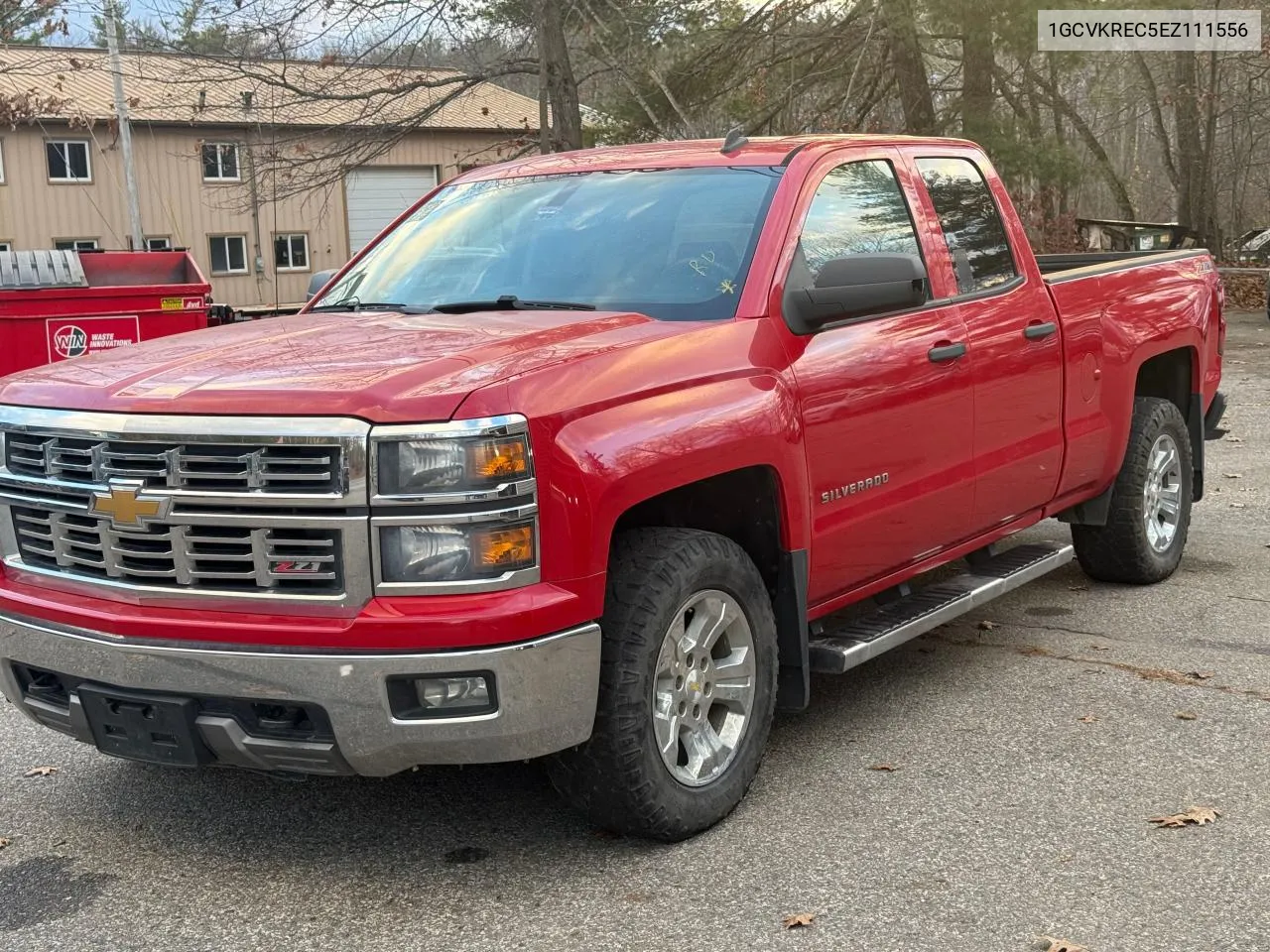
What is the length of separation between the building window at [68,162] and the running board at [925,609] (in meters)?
39.9

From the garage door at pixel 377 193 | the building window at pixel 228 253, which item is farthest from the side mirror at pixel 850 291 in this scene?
the garage door at pixel 377 193

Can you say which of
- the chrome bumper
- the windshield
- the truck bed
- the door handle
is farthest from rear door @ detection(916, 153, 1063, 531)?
the chrome bumper

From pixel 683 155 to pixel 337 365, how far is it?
6.14 ft

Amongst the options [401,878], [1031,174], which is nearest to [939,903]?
[401,878]

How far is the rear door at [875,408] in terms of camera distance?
4.51 meters

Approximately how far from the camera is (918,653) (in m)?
5.98

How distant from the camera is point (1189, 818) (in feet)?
13.5

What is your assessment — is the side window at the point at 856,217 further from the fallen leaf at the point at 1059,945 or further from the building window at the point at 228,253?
the building window at the point at 228,253

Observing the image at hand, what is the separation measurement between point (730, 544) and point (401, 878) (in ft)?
4.22

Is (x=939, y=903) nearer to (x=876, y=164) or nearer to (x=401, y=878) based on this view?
(x=401, y=878)

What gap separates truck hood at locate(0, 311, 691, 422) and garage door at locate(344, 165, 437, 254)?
44.7 metres

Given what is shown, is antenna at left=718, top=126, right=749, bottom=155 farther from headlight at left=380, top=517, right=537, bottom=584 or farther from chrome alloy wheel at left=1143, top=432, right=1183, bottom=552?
chrome alloy wheel at left=1143, top=432, right=1183, bottom=552

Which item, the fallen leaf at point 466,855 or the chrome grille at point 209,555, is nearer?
the chrome grille at point 209,555

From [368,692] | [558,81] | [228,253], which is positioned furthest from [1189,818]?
[228,253]
